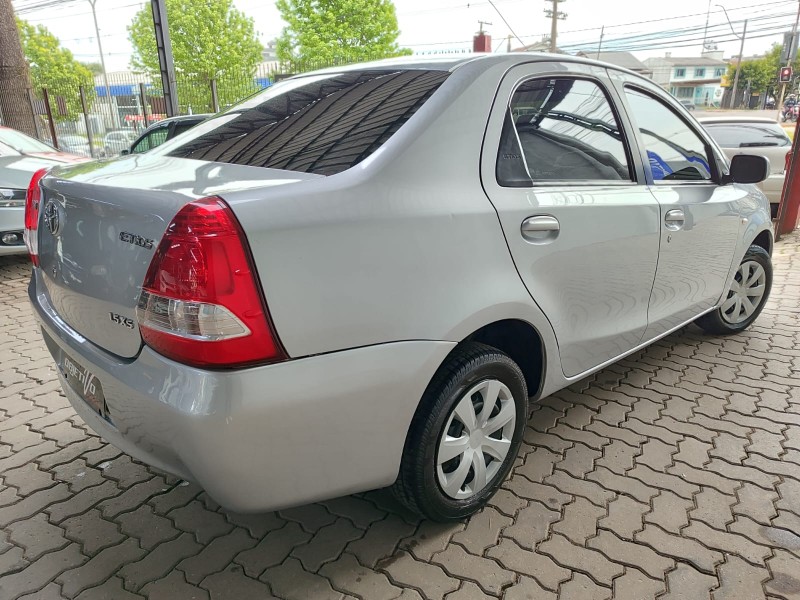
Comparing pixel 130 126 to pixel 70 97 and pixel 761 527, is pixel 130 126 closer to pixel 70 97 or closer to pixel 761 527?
pixel 70 97

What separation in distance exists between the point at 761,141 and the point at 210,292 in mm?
8559

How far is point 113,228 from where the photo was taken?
1594 millimetres

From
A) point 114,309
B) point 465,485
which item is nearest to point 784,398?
point 465,485

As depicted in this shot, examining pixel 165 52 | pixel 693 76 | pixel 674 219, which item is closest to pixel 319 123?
pixel 674 219

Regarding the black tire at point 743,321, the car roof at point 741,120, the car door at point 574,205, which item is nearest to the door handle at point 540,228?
the car door at point 574,205

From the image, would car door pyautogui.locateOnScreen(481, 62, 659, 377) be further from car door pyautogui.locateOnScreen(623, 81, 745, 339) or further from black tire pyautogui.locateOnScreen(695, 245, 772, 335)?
black tire pyautogui.locateOnScreen(695, 245, 772, 335)

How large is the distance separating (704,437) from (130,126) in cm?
1466

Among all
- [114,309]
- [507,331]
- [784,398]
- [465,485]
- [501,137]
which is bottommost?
[784,398]

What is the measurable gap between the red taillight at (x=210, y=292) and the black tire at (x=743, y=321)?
10.7ft

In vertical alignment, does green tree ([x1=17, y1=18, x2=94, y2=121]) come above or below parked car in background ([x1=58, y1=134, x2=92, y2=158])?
above

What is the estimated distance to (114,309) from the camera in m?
1.61

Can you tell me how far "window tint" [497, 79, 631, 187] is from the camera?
2031 mm

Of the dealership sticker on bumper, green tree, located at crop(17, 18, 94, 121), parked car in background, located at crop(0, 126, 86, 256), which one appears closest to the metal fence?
parked car in background, located at crop(0, 126, 86, 256)

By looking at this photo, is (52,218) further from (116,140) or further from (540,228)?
(116,140)
